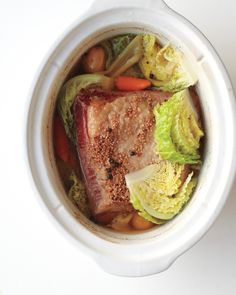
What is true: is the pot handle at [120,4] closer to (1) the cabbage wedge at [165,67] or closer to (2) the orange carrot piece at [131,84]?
(1) the cabbage wedge at [165,67]

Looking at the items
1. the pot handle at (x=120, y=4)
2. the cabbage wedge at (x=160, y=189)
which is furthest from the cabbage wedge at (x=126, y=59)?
the cabbage wedge at (x=160, y=189)

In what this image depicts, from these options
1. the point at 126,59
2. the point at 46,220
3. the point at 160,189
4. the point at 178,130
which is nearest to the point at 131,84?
the point at 126,59

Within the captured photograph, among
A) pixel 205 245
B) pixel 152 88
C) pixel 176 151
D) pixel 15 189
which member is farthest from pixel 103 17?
pixel 205 245

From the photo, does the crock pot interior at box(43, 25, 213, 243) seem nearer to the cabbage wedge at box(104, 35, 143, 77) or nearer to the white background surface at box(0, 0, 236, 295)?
the cabbage wedge at box(104, 35, 143, 77)

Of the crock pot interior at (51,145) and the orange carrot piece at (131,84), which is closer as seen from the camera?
the crock pot interior at (51,145)

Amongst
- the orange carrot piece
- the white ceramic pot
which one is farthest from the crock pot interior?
the orange carrot piece

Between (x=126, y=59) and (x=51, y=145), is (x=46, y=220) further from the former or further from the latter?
(x=126, y=59)
